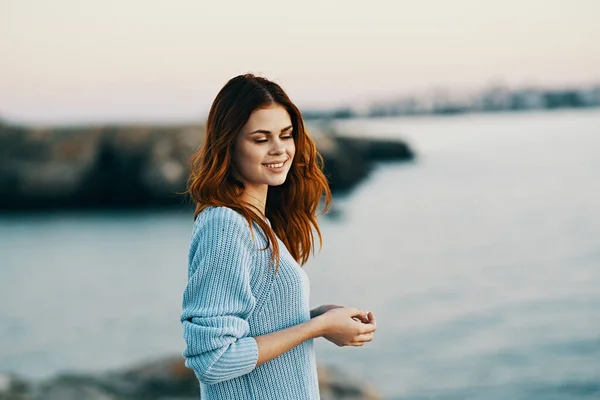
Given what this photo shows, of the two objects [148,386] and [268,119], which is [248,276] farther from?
[148,386]

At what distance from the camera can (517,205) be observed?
2752 cm

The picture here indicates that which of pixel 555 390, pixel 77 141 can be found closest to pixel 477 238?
pixel 555 390

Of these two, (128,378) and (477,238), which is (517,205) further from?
(128,378)

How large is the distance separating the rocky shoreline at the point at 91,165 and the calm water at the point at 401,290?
125cm

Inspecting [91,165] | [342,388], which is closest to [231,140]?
[342,388]

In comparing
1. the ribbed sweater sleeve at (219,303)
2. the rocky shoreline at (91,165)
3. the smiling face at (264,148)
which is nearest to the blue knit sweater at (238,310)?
the ribbed sweater sleeve at (219,303)

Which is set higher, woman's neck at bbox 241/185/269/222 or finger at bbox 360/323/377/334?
woman's neck at bbox 241/185/269/222

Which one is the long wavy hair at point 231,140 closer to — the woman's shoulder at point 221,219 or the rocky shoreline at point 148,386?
the woman's shoulder at point 221,219

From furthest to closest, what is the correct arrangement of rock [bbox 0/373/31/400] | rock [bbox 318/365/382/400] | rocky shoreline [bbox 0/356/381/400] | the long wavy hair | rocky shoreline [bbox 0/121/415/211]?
1. rocky shoreline [bbox 0/121/415/211]
2. rock [bbox 318/365/382/400]
3. rocky shoreline [bbox 0/356/381/400]
4. rock [bbox 0/373/31/400]
5. the long wavy hair

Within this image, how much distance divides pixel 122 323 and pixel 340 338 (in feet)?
38.5

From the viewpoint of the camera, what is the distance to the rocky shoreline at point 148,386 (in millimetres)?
6555

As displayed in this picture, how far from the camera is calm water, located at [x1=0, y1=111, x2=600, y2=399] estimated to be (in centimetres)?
1145

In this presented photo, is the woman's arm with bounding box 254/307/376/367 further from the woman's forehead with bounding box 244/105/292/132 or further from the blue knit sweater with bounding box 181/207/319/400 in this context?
the woman's forehead with bounding box 244/105/292/132

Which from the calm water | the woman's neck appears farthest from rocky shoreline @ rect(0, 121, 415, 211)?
the woman's neck
